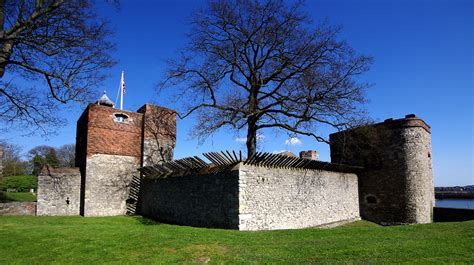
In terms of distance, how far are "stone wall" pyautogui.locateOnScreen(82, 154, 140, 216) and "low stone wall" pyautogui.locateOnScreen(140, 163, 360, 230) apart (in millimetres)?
2016

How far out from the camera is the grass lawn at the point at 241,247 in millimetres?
6262

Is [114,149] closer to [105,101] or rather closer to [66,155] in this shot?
[105,101]

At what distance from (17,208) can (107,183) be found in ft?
14.9

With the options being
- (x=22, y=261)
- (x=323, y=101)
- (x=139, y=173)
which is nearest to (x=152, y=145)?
(x=139, y=173)

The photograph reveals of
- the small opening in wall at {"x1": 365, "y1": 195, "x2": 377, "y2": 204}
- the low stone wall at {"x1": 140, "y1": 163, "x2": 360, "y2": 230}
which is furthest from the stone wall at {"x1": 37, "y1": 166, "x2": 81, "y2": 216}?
the small opening in wall at {"x1": 365, "y1": 195, "x2": 377, "y2": 204}

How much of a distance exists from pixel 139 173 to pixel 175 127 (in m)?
3.78

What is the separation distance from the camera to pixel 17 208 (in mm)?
16453

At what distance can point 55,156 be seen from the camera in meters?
43.4

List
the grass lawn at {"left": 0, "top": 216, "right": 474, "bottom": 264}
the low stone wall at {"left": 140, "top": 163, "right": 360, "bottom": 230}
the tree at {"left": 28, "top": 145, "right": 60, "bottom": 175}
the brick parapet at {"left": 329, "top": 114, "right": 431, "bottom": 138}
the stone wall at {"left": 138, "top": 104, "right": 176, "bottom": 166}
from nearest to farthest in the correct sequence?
1. the grass lawn at {"left": 0, "top": 216, "right": 474, "bottom": 264}
2. the low stone wall at {"left": 140, "top": 163, "right": 360, "bottom": 230}
3. the brick parapet at {"left": 329, "top": 114, "right": 431, "bottom": 138}
4. the stone wall at {"left": 138, "top": 104, "right": 176, "bottom": 166}
5. the tree at {"left": 28, "top": 145, "right": 60, "bottom": 175}

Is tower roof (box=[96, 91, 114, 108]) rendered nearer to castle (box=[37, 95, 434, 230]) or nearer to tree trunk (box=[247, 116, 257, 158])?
castle (box=[37, 95, 434, 230])

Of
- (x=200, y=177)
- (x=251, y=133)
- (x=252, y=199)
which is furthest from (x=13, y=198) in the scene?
(x=252, y=199)

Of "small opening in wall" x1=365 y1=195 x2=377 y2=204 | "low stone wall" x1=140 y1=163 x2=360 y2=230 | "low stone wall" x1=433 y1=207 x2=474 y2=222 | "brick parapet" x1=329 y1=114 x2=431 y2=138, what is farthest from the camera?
"small opening in wall" x1=365 y1=195 x2=377 y2=204

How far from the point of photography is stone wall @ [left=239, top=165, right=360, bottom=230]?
36.2 feet

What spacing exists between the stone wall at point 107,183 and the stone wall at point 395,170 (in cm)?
1252
